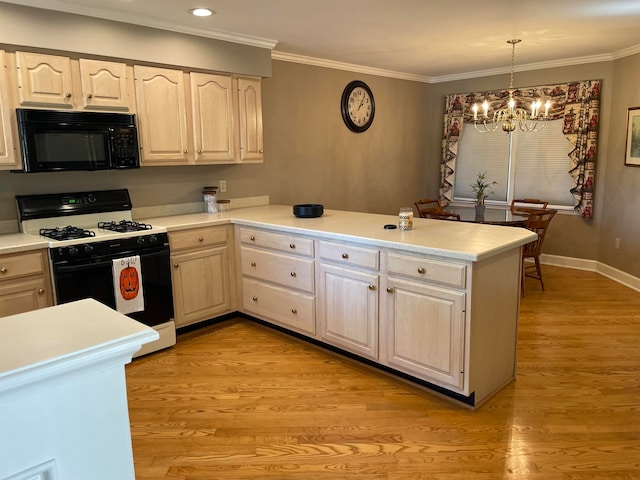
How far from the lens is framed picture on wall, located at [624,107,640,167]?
4883 millimetres

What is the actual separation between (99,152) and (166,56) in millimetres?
940

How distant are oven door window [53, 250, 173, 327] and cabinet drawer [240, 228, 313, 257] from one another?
699 mm

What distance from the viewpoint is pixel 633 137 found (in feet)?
16.2

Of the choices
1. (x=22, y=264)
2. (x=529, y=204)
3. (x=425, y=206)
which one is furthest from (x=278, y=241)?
(x=529, y=204)

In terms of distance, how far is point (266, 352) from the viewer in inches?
141

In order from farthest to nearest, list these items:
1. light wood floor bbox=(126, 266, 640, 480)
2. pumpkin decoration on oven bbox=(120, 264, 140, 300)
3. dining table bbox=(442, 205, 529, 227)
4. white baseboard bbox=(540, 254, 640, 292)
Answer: white baseboard bbox=(540, 254, 640, 292), dining table bbox=(442, 205, 529, 227), pumpkin decoration on oven bbox=(120, 264, 140, 300), light wood floor bbox=(126, 266, 640, 480)

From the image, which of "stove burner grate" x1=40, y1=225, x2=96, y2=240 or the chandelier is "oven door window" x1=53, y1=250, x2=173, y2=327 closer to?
"stove burner grate" x1=40, y1=225, x2=96, y2=240

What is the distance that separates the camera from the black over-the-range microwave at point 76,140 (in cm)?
310

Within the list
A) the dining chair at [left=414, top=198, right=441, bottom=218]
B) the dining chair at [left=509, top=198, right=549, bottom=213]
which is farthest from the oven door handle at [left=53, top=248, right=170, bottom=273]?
the dining chair at [left=509, top=198, right=549, bottom=213]

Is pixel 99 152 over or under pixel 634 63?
under

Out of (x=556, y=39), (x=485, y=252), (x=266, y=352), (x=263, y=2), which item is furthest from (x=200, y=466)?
(x=556, y=39)

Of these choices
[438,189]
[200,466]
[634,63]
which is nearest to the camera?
[200,466]

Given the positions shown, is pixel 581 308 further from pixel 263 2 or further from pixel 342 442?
pixel 263 2

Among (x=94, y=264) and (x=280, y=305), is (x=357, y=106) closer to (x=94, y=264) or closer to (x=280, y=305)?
(x=280, y=305)
